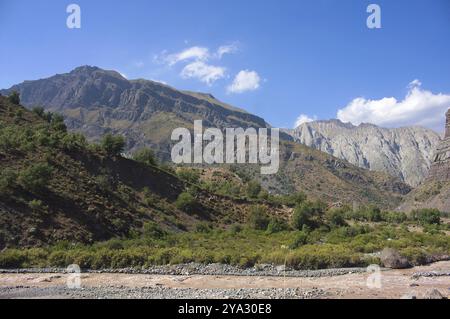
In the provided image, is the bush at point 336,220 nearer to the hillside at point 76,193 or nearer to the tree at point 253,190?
the hillside at point 76,193

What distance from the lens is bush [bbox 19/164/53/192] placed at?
39.5 m

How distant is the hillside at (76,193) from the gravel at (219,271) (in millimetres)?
8428

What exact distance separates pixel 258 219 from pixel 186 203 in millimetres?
8810

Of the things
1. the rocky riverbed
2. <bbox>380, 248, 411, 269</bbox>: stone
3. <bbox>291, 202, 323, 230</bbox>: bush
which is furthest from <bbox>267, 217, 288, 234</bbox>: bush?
the rocky riverbed

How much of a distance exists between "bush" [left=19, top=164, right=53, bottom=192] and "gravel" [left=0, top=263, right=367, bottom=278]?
1428 cm

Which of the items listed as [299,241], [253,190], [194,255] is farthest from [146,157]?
[194,255]

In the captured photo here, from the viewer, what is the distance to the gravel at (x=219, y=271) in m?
25.3

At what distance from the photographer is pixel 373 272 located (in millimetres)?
25172

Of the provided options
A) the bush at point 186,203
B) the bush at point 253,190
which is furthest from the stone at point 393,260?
the bush at point 253,190

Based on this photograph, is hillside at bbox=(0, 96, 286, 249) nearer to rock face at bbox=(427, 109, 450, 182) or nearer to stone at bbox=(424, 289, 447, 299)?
stone at bbox=(424, 289, 447, 299)

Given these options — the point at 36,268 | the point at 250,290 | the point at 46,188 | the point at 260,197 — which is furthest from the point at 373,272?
the point at 260,197
